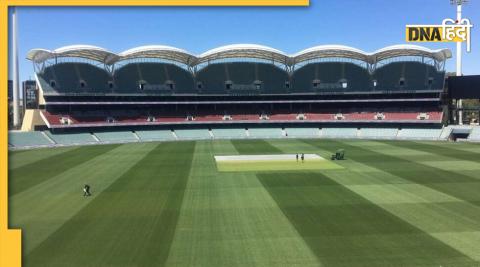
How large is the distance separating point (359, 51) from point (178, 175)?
47807 millimetres

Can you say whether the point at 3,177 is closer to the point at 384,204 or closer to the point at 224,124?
the point at 384,204

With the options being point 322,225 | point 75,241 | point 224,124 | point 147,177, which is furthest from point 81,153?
point 322,225

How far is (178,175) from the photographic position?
115 ft

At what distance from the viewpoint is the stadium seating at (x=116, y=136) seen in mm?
67062

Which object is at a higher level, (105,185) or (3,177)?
(3,177)

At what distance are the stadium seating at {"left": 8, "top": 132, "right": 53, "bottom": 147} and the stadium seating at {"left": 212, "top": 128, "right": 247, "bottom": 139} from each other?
91.9ft

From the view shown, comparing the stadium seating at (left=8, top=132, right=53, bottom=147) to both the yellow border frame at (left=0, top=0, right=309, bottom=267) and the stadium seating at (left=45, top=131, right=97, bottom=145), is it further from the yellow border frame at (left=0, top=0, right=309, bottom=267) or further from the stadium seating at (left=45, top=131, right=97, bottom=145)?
the yellow border frame at (left=0, top=0, right=309, bottom=267)

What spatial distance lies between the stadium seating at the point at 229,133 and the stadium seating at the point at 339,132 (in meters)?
15.2

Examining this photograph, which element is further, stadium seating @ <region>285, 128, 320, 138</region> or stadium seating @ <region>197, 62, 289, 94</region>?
stadium seating @ <region>197, 62, 289, 94</region>

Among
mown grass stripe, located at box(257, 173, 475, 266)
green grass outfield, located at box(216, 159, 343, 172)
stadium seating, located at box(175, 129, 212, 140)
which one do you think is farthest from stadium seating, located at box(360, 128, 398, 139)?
mown grass stripe, located at box(257, 173, 475, 266)

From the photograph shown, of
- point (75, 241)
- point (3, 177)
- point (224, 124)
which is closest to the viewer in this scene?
point (3, 177)

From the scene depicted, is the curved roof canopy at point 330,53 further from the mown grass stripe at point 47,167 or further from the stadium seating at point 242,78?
the mown grass stripe at point 47,167

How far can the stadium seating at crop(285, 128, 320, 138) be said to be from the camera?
72375mm

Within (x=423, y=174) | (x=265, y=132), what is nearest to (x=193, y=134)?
(x=265, y=132)
